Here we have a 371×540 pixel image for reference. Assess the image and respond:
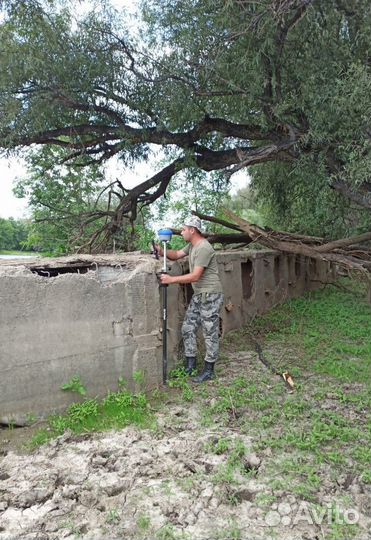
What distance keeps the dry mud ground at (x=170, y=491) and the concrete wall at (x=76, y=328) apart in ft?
1.62

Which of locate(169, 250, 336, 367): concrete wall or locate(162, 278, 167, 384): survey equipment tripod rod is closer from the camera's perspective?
locate(162, 278, 167, 384): survey equipment tripod rod

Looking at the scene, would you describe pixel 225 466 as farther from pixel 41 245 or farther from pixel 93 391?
pixel 41 245

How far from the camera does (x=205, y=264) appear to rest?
5051 millimetres

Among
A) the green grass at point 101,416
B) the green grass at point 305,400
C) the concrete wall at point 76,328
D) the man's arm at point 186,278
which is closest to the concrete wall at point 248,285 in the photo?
the concrete wall at point 76,328

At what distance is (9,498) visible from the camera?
9.87 ft

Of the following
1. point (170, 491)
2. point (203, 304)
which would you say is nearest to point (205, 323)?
point (203, 304)

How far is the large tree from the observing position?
18.4ft

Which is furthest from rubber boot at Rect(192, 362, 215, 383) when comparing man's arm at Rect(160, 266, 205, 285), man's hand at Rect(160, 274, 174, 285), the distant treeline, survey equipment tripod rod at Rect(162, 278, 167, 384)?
the distant treeline

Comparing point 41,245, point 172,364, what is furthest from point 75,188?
point 172,364

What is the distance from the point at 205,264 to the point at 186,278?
280 millimetres

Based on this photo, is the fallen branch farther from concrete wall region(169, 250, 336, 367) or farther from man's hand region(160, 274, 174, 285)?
man's hand region(160, 274, 174, 285)

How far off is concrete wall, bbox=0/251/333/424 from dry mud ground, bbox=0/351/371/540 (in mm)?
493

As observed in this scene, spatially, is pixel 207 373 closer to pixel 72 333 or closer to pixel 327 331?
pixel 72 333

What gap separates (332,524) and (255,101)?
5.23 meters
